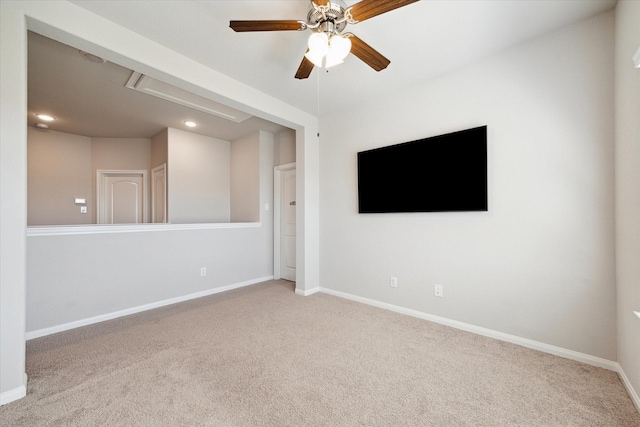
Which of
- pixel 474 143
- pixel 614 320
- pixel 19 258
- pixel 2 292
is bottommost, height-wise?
pixel 614 320

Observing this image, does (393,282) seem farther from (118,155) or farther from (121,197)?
(118,155)

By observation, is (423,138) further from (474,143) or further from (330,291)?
(330,291)

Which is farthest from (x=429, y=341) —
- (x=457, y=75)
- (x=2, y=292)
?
(x=2, y=292)

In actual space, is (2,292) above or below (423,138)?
below

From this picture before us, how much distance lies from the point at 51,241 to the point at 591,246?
467 cm

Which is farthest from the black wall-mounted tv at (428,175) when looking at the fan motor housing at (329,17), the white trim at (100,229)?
the white trim at (100,229)

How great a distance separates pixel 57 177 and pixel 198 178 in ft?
7.49

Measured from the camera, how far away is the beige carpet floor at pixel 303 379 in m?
1.46

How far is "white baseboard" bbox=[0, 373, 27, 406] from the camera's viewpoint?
1.55m

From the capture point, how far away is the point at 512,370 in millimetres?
1869

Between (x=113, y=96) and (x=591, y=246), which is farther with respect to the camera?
(x=113, y=96)

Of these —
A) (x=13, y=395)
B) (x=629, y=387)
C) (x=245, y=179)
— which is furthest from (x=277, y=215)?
(x=629, y=387)

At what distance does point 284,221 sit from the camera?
463 centimetres

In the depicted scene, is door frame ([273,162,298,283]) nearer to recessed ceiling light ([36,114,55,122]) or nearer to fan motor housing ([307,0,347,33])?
fan motor housing ([307,0,347,33])
